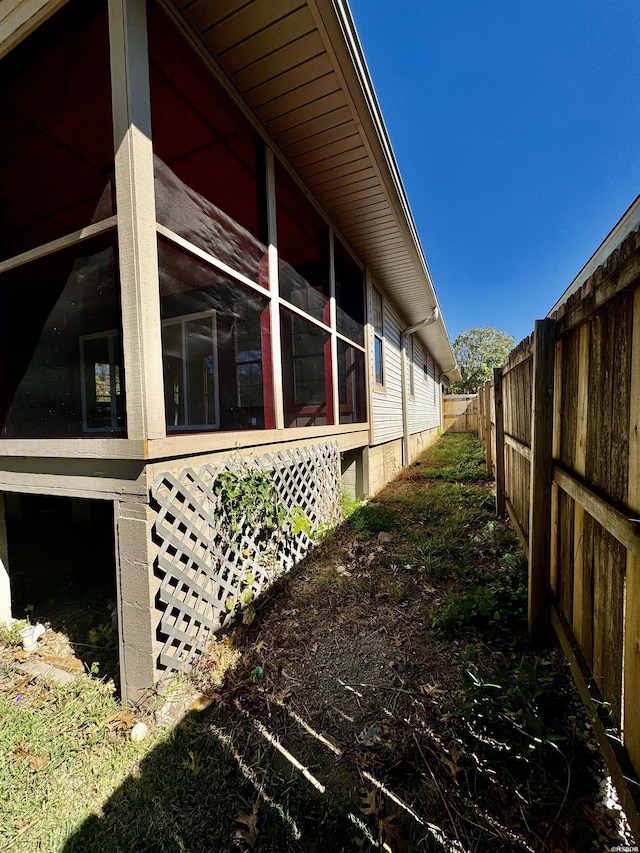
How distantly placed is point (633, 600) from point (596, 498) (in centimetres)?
37

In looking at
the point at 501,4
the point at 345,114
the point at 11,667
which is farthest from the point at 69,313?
the point at 501,4

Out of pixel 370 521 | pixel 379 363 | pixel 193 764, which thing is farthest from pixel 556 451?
pixel 379 363

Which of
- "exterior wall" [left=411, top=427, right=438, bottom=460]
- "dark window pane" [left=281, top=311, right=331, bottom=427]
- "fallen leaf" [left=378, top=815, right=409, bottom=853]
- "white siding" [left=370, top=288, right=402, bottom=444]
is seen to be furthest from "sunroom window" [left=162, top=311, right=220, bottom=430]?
"exterior wall" [left=411, top=427, right=438, bottom=460]

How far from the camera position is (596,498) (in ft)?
4.23

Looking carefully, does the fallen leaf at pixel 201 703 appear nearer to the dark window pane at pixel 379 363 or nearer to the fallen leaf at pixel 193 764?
the fallen leaf at pixel 193 764

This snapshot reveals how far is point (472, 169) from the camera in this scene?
15.4 meters

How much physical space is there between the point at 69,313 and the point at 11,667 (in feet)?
7.92

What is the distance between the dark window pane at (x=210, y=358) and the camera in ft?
15.7

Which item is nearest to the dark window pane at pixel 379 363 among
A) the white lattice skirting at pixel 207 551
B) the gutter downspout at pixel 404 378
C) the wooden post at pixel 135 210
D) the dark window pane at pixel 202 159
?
the gutter downspout at pixel 404 378

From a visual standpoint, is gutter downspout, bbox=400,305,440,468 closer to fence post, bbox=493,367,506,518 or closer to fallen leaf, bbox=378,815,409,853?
fence post, bbox=493,367,506,518

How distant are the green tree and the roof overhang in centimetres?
2922

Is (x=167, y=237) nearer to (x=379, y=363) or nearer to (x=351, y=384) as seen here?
(x=351, y=384)

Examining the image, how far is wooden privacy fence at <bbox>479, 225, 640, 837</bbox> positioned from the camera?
1055 millimetres

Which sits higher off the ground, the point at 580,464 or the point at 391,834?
the point at 580,464
